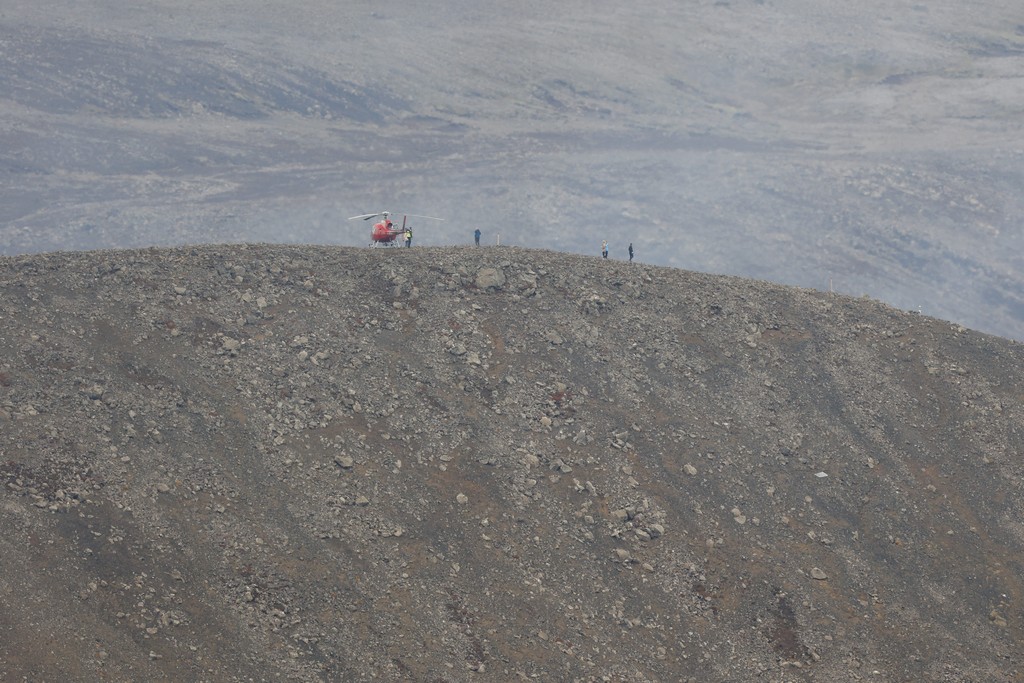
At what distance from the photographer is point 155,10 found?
463 feet

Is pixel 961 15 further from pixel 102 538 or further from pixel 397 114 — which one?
pixel 102 538

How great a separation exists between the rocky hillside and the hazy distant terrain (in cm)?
6415

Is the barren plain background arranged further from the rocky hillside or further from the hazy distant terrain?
the hazy distant terrain

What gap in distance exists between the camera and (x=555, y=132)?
13512 cm

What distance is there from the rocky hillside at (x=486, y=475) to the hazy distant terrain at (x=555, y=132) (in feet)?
210

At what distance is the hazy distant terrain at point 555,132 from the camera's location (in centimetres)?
11094

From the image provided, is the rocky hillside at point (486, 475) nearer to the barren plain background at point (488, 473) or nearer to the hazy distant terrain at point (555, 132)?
the barren plain background at point (488, 473)

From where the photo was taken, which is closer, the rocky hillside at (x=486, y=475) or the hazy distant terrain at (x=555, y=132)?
the rocky hillside at (x=486, y=475)

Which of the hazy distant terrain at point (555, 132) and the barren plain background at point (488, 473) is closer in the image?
the barren plain background at point (488, 473)

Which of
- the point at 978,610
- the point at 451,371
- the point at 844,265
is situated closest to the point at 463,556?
the point at 451,371

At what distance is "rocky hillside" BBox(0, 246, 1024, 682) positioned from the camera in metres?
29.1

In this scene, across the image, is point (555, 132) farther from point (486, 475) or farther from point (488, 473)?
point (486, 475)

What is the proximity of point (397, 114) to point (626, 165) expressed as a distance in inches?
1091

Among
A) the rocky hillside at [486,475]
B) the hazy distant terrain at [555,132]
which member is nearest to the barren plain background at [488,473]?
the rocky hillside at [486,475]
